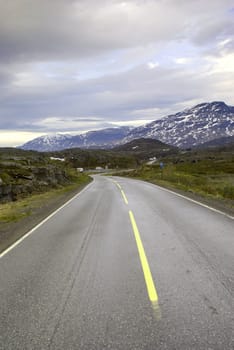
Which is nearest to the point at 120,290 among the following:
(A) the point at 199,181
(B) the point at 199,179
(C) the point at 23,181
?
(C) the point at 23,181

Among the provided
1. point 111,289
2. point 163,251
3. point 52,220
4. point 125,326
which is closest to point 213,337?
point 125,326

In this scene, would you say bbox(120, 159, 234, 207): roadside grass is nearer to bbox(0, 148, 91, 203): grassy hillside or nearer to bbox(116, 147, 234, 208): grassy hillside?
bbox(116, 147, 234, 208): grassy hillside

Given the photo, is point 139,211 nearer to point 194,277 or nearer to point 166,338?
point 194,277

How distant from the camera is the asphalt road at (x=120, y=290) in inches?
156

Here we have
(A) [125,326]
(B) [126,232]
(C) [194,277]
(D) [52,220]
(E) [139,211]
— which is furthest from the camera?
(E) [139,211]

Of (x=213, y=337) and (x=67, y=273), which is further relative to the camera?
(x=67, y=273)

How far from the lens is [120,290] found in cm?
539

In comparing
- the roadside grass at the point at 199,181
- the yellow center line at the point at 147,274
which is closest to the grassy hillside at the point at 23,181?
the roadside grass at the point at 199,181

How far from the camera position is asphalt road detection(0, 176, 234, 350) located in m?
3.95

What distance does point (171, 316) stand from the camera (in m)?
4.42

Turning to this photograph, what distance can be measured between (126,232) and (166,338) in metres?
6.34

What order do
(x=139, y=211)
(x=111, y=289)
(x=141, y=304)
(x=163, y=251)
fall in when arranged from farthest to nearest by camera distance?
(x=139, y=211) < (x=163, y=251) < (x=111, y=289) < (x=141, y=304)

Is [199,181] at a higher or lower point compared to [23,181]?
lower

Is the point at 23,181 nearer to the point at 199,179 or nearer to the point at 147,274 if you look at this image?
the point at 147,274
